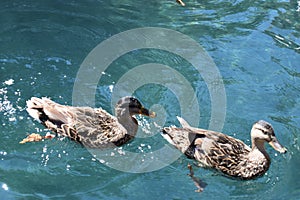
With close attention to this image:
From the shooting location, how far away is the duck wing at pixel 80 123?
6.23 m

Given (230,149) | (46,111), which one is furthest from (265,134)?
(46,111)

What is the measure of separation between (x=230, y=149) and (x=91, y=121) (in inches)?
70.7

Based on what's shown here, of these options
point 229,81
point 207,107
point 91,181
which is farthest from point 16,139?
point 229,81

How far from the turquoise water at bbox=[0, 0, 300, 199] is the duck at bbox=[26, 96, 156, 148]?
17 cm

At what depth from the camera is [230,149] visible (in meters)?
6.09

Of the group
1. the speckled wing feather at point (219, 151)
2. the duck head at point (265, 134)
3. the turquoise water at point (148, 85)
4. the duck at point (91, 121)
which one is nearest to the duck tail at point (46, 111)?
the duck at point (91, 121)

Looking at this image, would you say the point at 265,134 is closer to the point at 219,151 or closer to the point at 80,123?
the point at 219,151

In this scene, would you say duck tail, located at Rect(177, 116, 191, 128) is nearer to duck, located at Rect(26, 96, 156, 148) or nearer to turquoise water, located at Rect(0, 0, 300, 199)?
turquoise water, located at Rect(0, 0, 300, 199)

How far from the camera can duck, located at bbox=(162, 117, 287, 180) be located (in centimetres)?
593

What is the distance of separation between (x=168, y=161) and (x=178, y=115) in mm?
910

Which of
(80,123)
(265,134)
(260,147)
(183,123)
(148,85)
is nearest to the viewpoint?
(265,134)

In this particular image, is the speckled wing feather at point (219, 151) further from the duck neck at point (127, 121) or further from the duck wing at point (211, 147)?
the duck neck at point (127, 121)

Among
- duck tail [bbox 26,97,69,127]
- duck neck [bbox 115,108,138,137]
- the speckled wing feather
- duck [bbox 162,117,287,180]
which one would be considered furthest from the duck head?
duck tail [bbox 26,97,69,127]

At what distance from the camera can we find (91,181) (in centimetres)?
583
